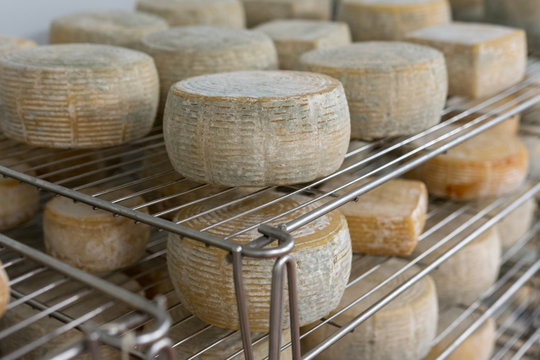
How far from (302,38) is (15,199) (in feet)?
1.64

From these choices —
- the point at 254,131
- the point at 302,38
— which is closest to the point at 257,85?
the point at 254,131

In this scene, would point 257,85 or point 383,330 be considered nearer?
point 257,85

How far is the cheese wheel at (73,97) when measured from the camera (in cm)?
74

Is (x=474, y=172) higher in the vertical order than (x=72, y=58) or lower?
lower

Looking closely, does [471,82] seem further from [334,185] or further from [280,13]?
[280,13]

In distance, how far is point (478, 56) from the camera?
3.31ft

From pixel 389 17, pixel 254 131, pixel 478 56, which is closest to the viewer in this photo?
pixel 254 131

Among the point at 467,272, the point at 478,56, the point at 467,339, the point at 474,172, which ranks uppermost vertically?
the point at 478,56

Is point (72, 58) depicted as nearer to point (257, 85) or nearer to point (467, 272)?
point (257, 85)

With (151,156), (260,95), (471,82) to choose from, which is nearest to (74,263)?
(151,156)

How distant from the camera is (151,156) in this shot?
89 cm

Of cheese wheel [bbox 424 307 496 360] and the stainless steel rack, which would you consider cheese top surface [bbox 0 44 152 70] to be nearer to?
the stainless steel rack

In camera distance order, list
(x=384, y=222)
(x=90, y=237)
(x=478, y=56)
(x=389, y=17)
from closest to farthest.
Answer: (x=90, y=237) < (x=384, y=222) < (x=478, y=56) < (x=389, y=17)

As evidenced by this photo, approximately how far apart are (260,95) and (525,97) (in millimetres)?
687
